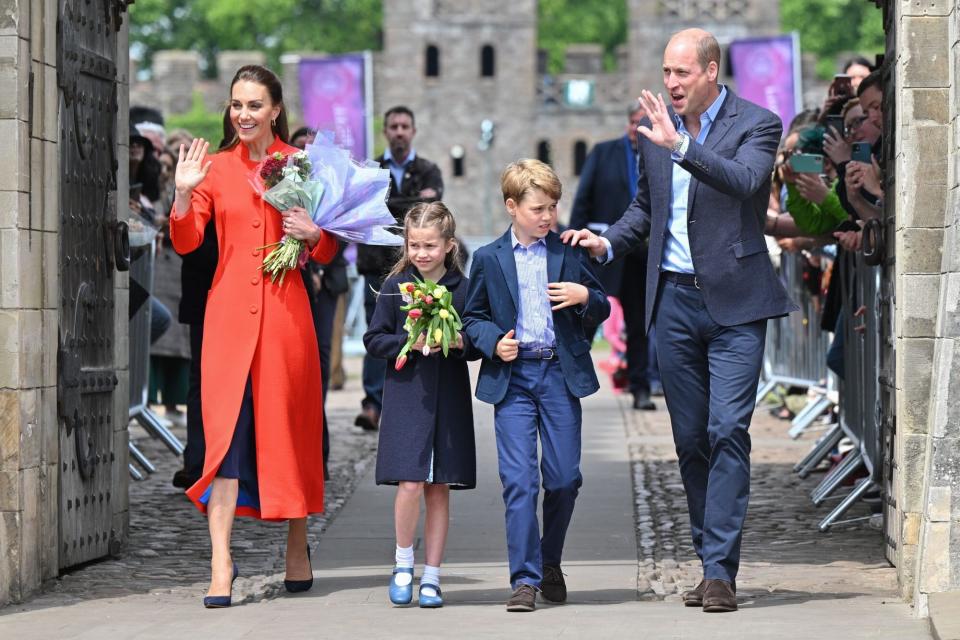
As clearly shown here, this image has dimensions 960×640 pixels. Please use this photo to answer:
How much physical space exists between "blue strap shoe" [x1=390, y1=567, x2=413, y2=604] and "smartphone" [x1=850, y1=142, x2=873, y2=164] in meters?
3.23

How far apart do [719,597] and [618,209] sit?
8644 mm

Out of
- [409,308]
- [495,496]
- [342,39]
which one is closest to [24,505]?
[409,308]

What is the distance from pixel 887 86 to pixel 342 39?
70.6m

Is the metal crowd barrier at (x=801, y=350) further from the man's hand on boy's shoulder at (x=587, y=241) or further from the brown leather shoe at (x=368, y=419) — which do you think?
the man's hand on boy's shoulder at (x=587, y=241)

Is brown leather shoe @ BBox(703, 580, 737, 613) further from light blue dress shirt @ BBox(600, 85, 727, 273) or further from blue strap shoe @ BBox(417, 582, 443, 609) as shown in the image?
light blue dress shirt @ BBox(600, 85, 727, 273)

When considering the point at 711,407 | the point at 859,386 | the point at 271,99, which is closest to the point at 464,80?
the point at 859,386

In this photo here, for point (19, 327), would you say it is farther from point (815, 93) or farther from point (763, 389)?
point (815, 93)

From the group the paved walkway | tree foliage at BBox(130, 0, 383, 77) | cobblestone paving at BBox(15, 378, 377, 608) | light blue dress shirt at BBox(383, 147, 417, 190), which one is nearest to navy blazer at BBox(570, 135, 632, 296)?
light blue dress shirt at BBox(383, 147, 417, 190)

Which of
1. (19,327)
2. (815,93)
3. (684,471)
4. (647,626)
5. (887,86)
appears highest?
(815,93)

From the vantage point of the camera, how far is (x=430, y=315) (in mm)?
7422

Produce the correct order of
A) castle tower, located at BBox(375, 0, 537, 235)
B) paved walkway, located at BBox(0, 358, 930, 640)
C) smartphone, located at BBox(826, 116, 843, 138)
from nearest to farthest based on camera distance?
paved walkway, located at BBox(0, 358, 930, 640) → smartphone, located at BBox(826, 116, 843, 138) → castle tower, located at BBox(375, 0, 537, 235)

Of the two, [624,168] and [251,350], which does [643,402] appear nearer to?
[624,168]

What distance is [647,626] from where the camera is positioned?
6875 mm

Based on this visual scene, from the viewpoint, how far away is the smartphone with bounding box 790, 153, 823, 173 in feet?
32.4
